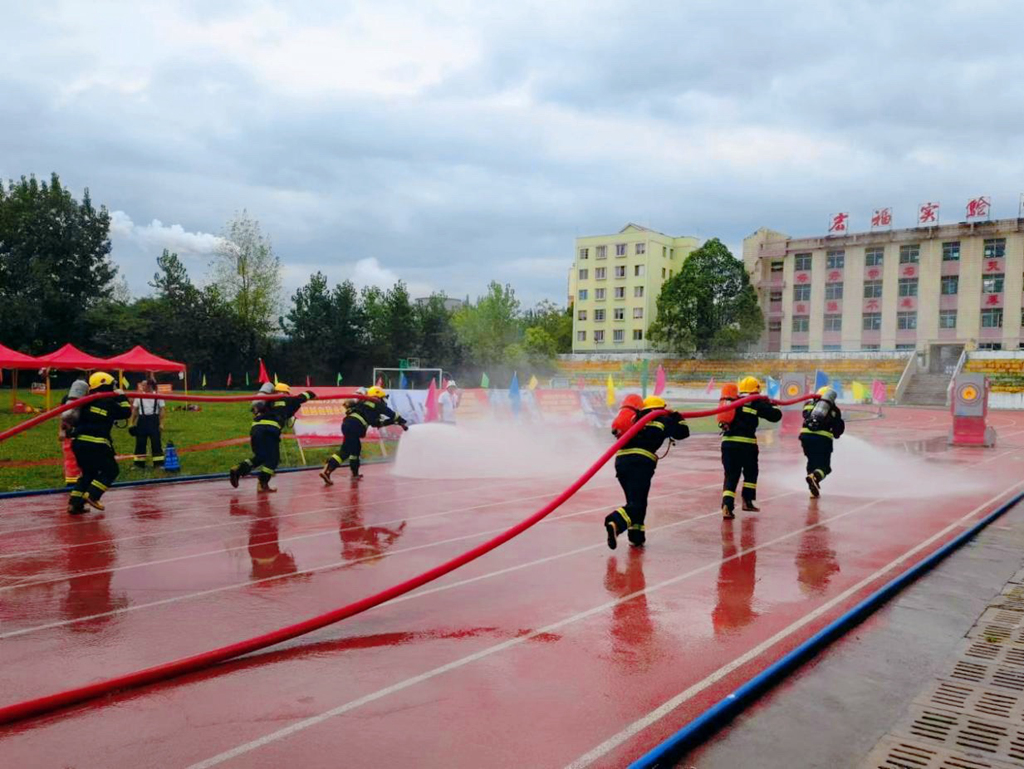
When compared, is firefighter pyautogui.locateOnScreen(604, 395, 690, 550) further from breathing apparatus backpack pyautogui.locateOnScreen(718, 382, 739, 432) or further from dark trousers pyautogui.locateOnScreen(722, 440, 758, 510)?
dark trousers pyautogui.locateOnScreen(722, 440, 758, 510)

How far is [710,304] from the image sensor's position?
61375 mm

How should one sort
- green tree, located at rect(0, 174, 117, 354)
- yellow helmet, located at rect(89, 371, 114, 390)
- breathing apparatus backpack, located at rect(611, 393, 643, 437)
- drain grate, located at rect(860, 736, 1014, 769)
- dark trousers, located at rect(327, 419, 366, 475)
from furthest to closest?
green tree, located at rect(0, 174, 117, 354), dark trousers, located at rect(327, 419, 366, 475), yellow helmet, located at rect(89, 371, 114, 390), breathing apparatus backpack, located at rect(611, 393, 643, 437), drain grate, located at rect(860, 736, 1014, 769)

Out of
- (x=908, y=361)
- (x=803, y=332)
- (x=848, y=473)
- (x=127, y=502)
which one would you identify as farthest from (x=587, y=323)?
(x=127, y=502)

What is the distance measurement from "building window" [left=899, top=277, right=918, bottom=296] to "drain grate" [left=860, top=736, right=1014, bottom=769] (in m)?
61.9

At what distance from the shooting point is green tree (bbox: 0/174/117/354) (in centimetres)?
4681

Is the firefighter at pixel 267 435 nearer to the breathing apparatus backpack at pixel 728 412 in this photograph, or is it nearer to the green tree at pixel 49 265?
the breathing apparatus backpack at pixel 728 412

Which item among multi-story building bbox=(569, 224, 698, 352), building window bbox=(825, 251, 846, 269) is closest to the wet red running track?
building window bbox=(825, 251, 846, 269)

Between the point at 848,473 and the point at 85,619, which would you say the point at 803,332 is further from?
the point at 85,619

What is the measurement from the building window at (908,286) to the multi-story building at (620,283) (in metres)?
21.5

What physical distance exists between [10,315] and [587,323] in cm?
4918

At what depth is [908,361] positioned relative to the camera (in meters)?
53.0

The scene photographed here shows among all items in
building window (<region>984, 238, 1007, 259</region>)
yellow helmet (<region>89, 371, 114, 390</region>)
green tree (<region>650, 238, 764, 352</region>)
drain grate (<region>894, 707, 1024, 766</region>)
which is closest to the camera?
drain grate (<region>894, 707, 1024, 766</region>)

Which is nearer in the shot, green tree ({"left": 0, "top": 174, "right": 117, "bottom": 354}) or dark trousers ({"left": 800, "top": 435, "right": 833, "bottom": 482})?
dark trousers ({"left": 800, "top": 435, "right": 833, "bottom": 482})

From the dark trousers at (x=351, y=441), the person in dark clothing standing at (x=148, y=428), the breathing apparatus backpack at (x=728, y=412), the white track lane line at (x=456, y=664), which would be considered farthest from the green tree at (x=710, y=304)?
the white track lane line at (x=456, y=664)
